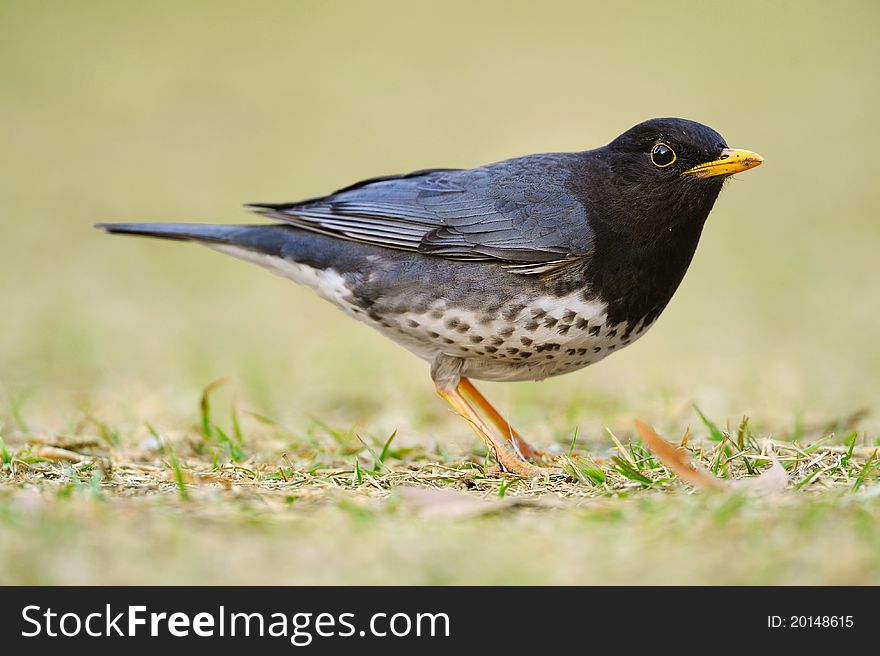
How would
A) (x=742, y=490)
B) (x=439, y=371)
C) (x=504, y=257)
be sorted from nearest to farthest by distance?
(x=742, y=490) → (x=504, y=257) → (x=439, y=371)

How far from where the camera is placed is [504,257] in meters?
5.69

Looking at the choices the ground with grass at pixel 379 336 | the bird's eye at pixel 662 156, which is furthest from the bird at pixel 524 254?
the ground with grass at pixel 379 336

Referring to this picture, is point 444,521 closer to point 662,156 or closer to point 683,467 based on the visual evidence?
point 683,467

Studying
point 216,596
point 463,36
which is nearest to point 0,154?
point 463,36

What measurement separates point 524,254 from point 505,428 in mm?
1130

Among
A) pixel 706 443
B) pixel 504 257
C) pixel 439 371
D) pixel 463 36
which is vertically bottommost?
pixel 706 443

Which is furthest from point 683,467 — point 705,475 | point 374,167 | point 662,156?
point 374,167

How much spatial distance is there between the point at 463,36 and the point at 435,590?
757 inches

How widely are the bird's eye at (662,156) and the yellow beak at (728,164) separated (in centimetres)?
12

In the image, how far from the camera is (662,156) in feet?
18.6

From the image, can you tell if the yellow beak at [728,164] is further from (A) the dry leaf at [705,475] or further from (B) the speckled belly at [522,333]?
(A) the dry leaf at [705,475]

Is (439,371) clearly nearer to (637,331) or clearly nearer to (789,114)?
(637,331)

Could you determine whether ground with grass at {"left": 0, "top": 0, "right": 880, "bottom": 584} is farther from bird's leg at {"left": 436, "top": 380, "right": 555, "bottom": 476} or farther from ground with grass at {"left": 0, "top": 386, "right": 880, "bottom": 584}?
bird's leg at {"left": 436, "top": 380, "right": 555, "bottom": 476}

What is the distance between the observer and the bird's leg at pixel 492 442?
535 cm
